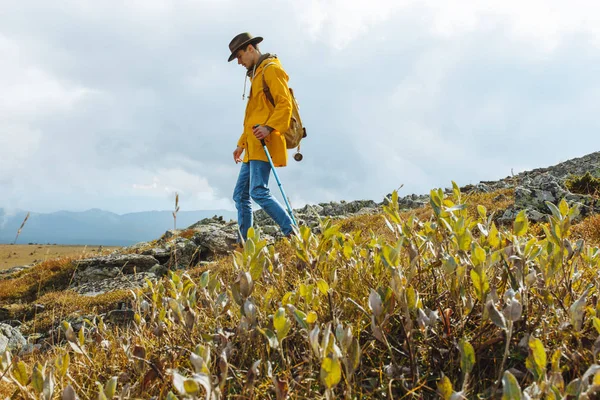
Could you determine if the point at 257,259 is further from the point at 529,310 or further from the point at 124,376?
the point at 529,310

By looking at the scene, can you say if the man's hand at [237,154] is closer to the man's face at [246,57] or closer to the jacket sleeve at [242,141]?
the jacket sleeve at [242,141]

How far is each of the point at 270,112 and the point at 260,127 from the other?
58 centimetres

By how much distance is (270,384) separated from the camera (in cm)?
→ 179

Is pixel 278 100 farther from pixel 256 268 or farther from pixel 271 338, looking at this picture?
pixel 271 338

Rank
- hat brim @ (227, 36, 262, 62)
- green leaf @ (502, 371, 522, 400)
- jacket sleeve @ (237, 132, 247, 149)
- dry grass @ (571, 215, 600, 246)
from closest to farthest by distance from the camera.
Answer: green leaf @ (502, 371, 522, 400)
dry grass @ (571, 215, 600, 246)
hat brim @ (227, 36, 262, 62)
jacket sleeve @ (237, 132, 247, 149)

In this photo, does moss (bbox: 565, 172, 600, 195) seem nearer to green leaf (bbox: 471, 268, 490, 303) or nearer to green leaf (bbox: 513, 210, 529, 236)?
green leaf (bbox: 513, 210, 529, 236)

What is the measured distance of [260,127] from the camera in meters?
6.48

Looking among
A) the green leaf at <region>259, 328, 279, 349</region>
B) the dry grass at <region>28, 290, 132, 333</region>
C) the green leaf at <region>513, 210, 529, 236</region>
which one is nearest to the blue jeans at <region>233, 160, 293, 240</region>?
the dry grass at <region>28, 290, 132, 333</region>

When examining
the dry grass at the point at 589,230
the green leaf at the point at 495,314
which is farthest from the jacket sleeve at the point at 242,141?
the green leaf at the point at 495,314

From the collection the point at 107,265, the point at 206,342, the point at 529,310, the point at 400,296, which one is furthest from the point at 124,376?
the point at 107,265

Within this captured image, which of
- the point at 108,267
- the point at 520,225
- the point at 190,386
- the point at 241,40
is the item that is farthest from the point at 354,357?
the point at 108,267

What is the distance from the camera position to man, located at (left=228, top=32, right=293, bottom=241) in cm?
655

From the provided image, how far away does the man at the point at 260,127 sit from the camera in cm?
655

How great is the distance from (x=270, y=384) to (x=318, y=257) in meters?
0.87
